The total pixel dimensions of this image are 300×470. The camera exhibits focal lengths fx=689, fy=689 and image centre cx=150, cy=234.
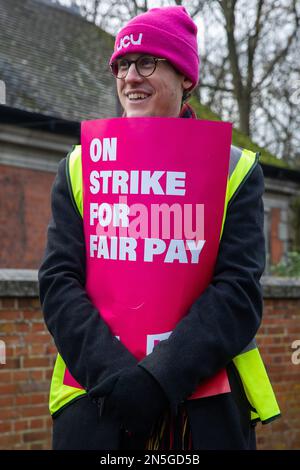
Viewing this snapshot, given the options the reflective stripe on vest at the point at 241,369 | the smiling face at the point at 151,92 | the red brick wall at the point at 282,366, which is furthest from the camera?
the red brick wall at the point at 282,366

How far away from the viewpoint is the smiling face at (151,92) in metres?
2.03

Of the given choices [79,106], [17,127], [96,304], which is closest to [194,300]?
[96,304]

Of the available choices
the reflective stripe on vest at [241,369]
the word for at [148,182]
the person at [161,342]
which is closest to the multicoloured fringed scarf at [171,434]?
the person at [161,342]

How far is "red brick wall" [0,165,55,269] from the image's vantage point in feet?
39.7

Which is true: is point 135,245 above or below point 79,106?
below

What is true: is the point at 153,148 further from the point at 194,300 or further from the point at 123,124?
the point at 194,300

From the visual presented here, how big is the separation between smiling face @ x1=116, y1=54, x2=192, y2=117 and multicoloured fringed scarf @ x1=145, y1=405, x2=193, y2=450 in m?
0.86

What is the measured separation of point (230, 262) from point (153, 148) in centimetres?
38

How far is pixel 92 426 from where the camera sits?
1.84 m

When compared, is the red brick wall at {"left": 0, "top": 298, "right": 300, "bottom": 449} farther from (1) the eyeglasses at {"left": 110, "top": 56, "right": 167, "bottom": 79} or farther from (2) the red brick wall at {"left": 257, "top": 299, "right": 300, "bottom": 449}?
(1) the eyeglasses at {"left": 110, "top": 56, "right": 167, "bottom": 79}
